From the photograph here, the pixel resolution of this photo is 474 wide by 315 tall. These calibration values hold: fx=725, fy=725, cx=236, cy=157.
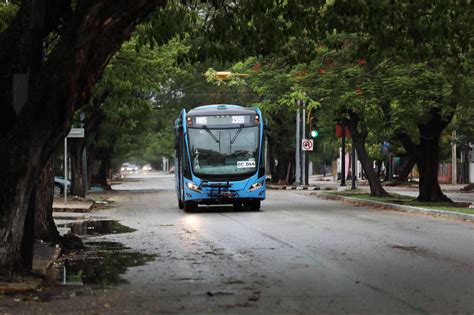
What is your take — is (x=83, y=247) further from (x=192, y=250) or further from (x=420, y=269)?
(x=420, y=269)

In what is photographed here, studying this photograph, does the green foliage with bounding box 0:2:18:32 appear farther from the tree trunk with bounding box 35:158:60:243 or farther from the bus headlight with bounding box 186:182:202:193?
the bus headlight with bounding box 186:182:202:193

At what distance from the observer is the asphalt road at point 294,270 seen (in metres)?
8.13

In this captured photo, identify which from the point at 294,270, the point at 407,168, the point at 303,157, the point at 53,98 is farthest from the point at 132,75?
the point at 407,168

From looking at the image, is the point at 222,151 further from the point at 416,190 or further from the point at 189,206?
the point at 416,190

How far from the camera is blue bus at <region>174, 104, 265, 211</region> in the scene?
24266 millimetres

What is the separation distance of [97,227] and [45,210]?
211 inches

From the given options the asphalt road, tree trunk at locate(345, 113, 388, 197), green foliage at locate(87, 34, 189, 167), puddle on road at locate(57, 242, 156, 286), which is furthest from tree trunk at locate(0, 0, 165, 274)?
tree trunk at locate(345, 113, 388, 197)

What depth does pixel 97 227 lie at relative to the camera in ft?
64.0

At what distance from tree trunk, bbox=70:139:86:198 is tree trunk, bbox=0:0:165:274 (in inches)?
983

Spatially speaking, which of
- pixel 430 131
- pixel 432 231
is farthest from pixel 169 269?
pixel 430 131

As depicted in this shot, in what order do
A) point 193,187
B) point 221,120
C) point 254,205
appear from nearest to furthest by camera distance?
1. point 193,187
2. point 221,120
3. point 254,205

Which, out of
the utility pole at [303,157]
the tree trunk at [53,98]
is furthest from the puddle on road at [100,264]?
the utility pole at [303,157]

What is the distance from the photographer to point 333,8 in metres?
12.7

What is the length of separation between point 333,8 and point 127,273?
581 centimetres
